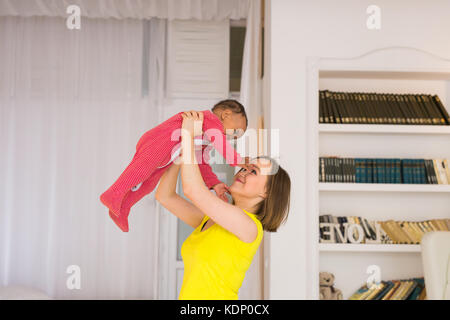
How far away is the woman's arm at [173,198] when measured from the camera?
3.53ft

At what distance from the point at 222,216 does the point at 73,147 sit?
2819mm

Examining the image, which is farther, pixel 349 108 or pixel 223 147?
pixel 349 108

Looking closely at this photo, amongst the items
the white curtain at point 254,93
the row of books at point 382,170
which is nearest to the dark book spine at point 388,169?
the row of books at point 382,170

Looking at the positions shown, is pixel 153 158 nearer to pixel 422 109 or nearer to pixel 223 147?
pixel 223 147

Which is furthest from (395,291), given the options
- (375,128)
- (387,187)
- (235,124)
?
(235,124)

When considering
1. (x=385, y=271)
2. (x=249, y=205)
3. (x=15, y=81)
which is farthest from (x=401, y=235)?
(x=15, y=81)

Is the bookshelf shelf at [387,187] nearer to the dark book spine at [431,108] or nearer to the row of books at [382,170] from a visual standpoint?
the row of books at [382,170]

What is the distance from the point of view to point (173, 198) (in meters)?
1.11

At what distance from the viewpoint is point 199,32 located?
137 inches

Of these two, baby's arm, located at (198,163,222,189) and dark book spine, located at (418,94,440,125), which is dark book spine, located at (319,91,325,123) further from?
baby's arm, located at (198,163,222,189)

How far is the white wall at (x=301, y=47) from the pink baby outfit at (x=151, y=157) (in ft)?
4.82

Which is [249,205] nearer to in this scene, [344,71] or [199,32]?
[344,71]

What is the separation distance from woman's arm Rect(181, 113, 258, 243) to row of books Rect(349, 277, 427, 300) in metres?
1.98
